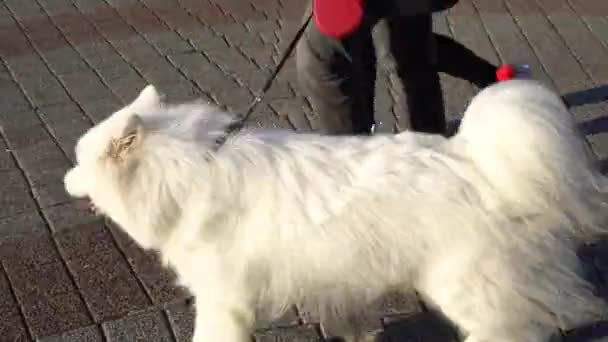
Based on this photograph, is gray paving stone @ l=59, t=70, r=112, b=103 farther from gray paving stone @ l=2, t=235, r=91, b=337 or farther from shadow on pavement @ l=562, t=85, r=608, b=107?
shadow on pavement @ l=562, t=85, r=608, b=107

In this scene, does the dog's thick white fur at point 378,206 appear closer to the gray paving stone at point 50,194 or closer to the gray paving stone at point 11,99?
the gray paving stone at point 50,194

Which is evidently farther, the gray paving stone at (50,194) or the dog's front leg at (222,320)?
the gray paving stone at (50,194)

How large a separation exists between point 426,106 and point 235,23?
2.63m

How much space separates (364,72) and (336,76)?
39 cm

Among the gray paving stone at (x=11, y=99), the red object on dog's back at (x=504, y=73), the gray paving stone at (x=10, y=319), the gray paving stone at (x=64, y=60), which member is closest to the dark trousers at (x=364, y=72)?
the red object on dog's back at (x=504, y=73)

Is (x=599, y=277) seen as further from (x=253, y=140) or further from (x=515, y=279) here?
(x=253, y=140)

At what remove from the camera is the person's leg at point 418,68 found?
14.0 feet

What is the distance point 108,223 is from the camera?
4387 millimetres

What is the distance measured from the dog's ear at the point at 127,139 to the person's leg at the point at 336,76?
53.7 inches

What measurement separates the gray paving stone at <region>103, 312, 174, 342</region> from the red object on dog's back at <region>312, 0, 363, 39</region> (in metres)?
1.44

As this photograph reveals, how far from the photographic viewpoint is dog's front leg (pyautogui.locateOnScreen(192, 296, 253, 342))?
314cm

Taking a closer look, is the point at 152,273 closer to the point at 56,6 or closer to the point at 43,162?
the point at 43,162

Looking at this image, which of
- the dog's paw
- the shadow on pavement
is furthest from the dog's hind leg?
the shadow on pavement

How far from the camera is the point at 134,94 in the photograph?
228 inches
